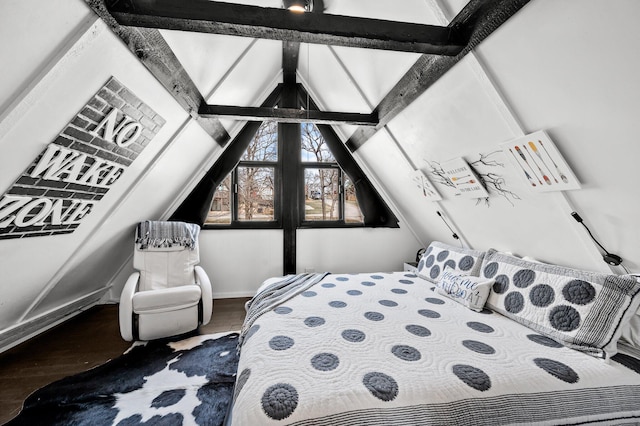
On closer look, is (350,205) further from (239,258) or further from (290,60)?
(290,60)

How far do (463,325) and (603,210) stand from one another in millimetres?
879

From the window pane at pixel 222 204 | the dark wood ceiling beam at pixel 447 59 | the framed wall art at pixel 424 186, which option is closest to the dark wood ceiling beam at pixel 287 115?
the dark wood ceiling beam at pixel 447 59

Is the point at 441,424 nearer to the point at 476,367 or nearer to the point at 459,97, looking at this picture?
the point at 476,367

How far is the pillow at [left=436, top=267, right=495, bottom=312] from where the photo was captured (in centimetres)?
165

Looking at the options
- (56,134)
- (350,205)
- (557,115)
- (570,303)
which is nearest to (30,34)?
(56,134)

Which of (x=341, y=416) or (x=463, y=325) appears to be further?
(x=463, y=325)

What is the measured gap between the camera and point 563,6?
0.92 m

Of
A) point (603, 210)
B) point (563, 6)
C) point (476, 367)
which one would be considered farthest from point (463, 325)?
point (563, 6)

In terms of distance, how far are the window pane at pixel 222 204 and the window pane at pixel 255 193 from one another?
0.14m

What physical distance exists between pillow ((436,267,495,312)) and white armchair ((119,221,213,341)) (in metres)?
2.01

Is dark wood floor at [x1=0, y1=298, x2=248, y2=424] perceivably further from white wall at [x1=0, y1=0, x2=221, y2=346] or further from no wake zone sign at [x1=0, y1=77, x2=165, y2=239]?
no wake zone sign at [x1=0, y1=77, x2=165, y2=239]

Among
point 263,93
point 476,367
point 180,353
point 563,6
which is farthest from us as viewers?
point 263,93

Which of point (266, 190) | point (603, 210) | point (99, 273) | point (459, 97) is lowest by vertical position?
point (99, 273)

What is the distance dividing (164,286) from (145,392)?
3.82ft
